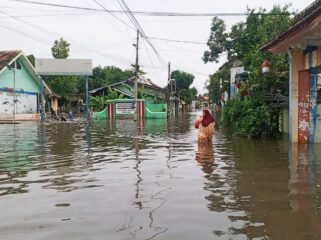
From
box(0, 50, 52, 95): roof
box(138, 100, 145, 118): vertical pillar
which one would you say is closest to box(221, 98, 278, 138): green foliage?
box(0, 50, 52, 95): roof

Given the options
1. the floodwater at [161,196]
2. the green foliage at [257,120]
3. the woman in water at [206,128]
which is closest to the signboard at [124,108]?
the green foliage at [257,120]

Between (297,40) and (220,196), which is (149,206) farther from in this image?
(297,40)

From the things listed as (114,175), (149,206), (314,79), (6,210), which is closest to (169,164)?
(114,175)

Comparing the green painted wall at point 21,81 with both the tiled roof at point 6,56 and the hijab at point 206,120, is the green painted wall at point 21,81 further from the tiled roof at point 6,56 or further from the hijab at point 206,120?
the hijab at point 206,120

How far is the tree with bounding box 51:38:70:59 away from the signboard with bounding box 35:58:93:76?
964 centimetres

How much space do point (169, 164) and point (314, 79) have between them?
22.6 feet

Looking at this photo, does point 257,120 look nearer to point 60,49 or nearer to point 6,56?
point 6,56

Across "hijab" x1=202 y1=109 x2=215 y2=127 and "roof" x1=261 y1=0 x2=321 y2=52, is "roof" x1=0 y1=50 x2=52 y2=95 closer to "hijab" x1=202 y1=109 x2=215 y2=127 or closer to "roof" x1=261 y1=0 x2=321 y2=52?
"hijab" x1=202 y1=109 x2=215 y2=127

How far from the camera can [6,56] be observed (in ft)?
133

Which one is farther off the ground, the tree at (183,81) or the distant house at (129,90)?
the tree at (183,81)

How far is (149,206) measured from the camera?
6.24 metres

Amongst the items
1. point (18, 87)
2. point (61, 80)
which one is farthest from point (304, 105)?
point (61, 80)

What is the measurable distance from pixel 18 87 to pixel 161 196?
124ft

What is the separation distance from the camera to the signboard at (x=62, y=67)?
40.8 m
